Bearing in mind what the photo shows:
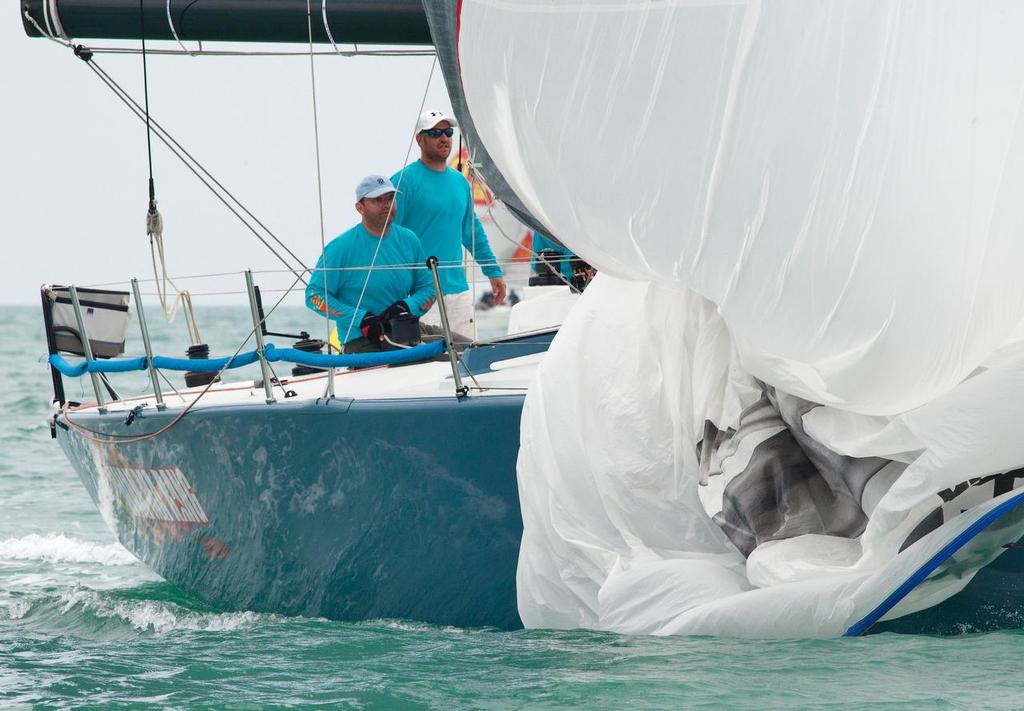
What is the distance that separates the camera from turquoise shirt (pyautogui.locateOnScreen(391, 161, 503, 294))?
19.3 ft

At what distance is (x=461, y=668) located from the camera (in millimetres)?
3477

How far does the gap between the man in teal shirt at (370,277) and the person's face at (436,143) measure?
594mm

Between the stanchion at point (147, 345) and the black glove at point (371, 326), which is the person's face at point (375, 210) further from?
the stanchion at point (147, 345)

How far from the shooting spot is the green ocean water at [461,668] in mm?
2992

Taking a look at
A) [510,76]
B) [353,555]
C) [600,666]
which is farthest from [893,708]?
[353,555]

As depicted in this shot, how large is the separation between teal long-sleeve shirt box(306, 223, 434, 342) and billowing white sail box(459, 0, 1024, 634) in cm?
147

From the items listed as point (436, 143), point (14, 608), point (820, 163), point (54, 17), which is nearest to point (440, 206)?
point (436, 143)

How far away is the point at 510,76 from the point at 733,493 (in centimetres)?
120

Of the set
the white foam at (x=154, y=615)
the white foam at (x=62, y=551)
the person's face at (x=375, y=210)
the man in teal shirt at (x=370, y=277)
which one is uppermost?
the person's face at (x=375, y=210)

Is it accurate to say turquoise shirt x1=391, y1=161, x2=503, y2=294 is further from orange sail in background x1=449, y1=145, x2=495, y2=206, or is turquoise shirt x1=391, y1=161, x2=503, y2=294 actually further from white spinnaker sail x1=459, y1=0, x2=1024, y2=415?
white spinnaker sail x1=459, y1=0, x2=1024, y2=415

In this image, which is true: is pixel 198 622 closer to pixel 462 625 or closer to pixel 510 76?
pixel 462 625

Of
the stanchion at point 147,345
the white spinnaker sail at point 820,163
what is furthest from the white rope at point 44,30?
the white spinnaker sail at point 820,163

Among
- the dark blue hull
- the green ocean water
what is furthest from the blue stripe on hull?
the green ocean water

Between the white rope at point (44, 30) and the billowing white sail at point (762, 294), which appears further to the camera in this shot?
the white rope at point (44, 30)
